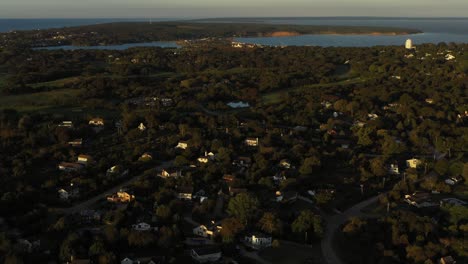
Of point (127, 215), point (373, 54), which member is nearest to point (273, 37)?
point (373, 54)

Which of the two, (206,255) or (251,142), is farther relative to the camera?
(251,142)

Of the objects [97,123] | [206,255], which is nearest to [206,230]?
[206,255]

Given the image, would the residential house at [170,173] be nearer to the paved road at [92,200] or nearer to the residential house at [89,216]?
Result: the paved road at [92,200]

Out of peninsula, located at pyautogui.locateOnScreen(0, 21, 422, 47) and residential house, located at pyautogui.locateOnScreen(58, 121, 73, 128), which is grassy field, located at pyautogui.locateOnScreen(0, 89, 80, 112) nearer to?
residential house, located at pyautogui.locateOnScreen(58, 121, 73, 128)

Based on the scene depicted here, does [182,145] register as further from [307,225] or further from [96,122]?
[307,225]

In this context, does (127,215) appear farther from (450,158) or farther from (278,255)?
(450,158)
